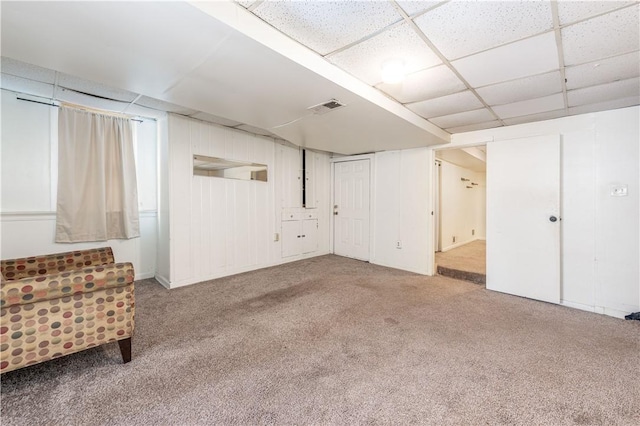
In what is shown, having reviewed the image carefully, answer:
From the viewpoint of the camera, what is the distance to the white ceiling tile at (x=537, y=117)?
2.98 m

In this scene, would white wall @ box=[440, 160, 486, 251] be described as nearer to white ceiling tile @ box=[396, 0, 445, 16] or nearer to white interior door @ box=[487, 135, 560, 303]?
white interior door @ box=[487, 135, 560, 303]

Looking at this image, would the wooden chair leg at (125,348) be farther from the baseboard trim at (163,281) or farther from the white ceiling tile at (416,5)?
the white ceiling tile at (416,5)

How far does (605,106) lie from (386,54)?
8.58 feet

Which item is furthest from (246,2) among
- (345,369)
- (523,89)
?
(523,89)

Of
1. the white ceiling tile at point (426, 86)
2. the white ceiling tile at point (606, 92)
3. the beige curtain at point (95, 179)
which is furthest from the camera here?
the beige curtain at point (95, 179)

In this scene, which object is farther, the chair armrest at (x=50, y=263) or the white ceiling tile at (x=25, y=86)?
the white ceiling tile at (x=25, y=86)

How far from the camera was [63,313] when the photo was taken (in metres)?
1.68

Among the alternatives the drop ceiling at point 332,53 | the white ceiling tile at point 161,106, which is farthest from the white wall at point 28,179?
the white ceiling tile at point 161,106

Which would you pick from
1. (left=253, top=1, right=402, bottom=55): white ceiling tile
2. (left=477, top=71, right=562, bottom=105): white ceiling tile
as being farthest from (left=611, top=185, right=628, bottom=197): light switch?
(left=253, top=1, right=402, bottom=55): white ceiling tile

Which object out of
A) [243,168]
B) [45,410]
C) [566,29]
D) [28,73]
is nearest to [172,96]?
[28,73]

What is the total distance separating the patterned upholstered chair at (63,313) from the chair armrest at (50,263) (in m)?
0.77

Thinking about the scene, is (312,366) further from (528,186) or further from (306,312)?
(528,186)

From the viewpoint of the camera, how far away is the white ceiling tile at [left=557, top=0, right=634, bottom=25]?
1404 mm

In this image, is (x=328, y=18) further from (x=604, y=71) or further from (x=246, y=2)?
(x=604, y=71)
